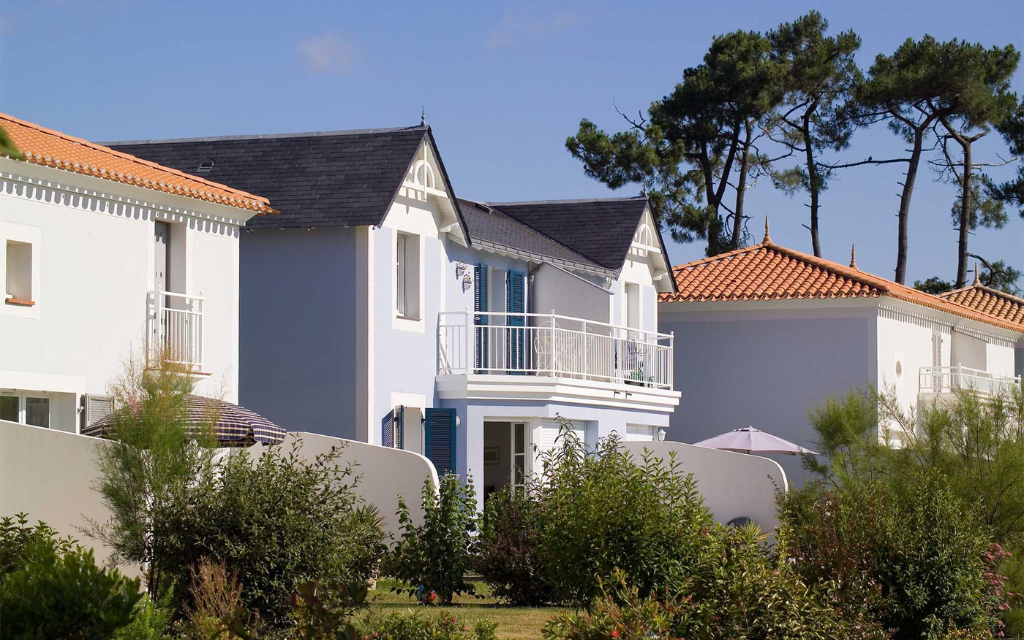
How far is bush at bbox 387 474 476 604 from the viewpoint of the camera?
660 inches

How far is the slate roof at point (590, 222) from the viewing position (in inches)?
1210

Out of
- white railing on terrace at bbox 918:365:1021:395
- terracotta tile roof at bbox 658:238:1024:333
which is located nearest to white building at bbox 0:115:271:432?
terracotta tile roof at bbox 658:238:1024:333

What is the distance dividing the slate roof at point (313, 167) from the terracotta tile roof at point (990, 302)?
22.1m

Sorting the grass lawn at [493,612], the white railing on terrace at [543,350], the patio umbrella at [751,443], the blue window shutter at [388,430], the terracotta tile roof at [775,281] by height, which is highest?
the terracotta tile roof at [775,281]

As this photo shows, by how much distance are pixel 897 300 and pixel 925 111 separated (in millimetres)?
16342

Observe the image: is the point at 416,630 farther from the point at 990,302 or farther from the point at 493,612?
the point at 990,302

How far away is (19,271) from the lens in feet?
58.6

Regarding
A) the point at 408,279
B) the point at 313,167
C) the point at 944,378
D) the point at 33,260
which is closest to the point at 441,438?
the point at 408,279

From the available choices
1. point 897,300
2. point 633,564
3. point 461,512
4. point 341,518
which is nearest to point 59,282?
point 461,512

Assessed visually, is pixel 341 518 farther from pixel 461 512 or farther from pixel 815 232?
pixel 815 232

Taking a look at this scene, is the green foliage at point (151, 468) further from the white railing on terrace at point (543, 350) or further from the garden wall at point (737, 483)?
the garden wall at point (737, 483)

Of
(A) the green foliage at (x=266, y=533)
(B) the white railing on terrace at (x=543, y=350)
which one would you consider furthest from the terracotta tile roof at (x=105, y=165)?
(A) the green foliage at (x=266, y=533)

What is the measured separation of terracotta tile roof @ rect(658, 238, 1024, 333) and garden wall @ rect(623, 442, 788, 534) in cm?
953

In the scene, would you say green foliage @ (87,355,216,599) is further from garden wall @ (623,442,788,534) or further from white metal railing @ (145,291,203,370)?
garden wall @ (623,442,788,534)
